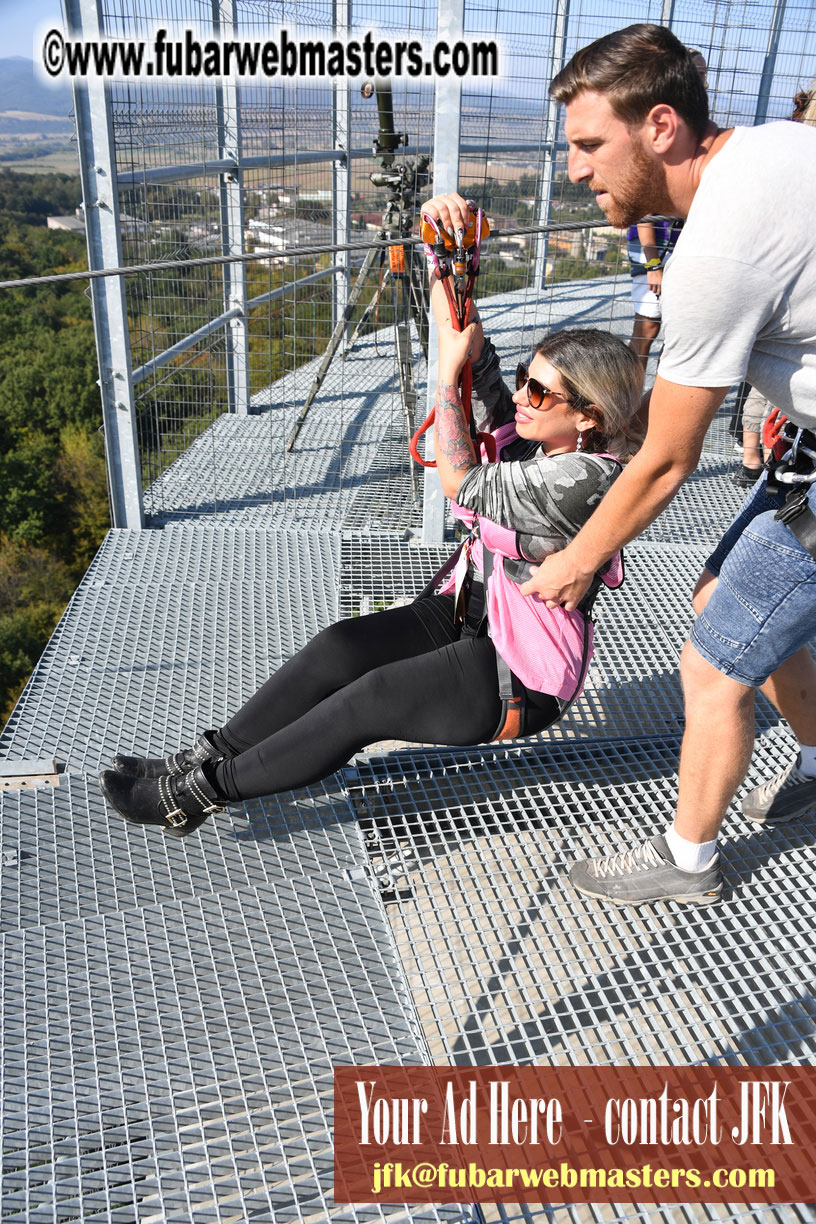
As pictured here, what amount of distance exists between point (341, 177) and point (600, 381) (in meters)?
4.33

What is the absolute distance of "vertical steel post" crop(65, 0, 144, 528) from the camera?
2668 millimetres

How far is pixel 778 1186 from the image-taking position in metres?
1.24

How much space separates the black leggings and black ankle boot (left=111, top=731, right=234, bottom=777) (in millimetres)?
53

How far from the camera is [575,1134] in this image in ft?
4.24

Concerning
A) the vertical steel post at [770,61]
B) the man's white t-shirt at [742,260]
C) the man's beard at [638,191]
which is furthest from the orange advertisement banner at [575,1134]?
the vertical steel post at [770,61]

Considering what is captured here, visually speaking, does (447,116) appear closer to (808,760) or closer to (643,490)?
(643,490)

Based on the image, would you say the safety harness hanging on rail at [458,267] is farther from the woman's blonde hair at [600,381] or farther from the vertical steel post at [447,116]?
the vertical steel post at [447,116]

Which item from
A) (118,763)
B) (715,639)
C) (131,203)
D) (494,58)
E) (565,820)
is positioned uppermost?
(494,58)

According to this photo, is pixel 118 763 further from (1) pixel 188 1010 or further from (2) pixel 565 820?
(2) pixel 565 820

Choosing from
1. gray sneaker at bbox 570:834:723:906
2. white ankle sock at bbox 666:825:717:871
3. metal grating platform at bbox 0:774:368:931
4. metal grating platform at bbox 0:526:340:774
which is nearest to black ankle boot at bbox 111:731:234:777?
metal grating platform at bbox 0:774:368:931

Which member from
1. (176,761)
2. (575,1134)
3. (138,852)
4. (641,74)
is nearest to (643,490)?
(641,74)

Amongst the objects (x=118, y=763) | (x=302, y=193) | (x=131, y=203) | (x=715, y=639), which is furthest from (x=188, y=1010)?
(x=302, y=193)

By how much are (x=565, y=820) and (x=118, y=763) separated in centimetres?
95

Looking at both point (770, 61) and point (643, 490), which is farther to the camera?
point (770, 61)
